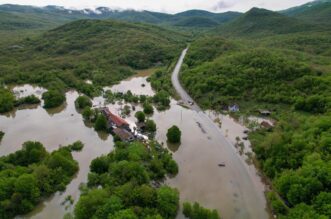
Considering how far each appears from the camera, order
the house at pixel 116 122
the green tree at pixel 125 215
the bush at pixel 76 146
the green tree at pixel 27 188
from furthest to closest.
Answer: the house at pixel 116 122
the bush at pixel 76 146
the green tree at pixel 27 188
the green tree at pixel 125 215

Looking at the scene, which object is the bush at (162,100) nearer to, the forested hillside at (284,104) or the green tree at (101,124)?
the forested hillside at (284,104)

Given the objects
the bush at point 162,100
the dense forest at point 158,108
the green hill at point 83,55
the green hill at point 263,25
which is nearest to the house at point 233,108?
the dense forest at point 158,108

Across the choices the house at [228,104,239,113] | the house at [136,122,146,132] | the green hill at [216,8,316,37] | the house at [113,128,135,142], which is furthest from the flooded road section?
the green hill at [216,8,316,37]

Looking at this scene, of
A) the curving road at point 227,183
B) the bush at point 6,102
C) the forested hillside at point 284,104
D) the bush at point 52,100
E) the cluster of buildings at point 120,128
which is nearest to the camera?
the forested hillside at point 284,104

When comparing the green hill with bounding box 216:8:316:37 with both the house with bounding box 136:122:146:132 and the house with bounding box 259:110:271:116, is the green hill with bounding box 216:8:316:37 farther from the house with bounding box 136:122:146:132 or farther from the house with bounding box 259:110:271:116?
the house with bounding box 136:122:146:132

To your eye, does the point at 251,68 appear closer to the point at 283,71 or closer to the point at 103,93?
the point at 283,71

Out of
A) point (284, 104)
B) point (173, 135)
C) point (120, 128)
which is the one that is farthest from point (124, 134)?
point (284, 104)

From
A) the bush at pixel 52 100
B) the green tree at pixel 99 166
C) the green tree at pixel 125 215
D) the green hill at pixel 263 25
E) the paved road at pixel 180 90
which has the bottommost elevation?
the bush at pixel 52 100
